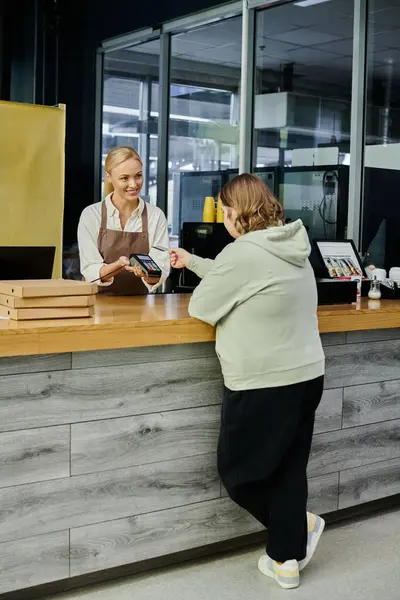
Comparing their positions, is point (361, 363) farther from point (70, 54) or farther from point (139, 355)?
point (70, 54)

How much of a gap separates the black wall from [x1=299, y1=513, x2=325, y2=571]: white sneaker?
186 inches

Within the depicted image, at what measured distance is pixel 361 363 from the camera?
144 inches

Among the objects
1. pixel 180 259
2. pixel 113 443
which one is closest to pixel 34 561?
pixel 113 443

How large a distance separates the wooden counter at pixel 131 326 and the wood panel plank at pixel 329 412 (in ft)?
0.99

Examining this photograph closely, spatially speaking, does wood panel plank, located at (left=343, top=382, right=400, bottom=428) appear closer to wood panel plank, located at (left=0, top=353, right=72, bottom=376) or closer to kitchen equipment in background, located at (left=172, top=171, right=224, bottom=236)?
wood panel plank, located at (left=0, top=353, right=72, bottom=376)

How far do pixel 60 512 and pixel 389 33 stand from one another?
4.35 m

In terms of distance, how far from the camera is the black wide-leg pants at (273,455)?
9.50 feet

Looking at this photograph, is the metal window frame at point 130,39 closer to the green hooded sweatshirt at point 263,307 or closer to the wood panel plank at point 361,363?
the wood panel plank at point 361,363

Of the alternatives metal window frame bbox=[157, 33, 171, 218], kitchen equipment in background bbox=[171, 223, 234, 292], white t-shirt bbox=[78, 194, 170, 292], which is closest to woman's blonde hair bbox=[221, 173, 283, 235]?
white t-shirt bbox=[78, 194, 170, 292]

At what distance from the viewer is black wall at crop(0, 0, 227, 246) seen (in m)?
7.05

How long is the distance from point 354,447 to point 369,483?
217mm

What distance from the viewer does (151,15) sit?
716cm

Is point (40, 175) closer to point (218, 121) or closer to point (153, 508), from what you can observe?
point (218, 121)

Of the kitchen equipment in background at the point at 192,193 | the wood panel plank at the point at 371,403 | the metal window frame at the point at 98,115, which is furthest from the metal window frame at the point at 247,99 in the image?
the wood panel plank at the point at 371,403
